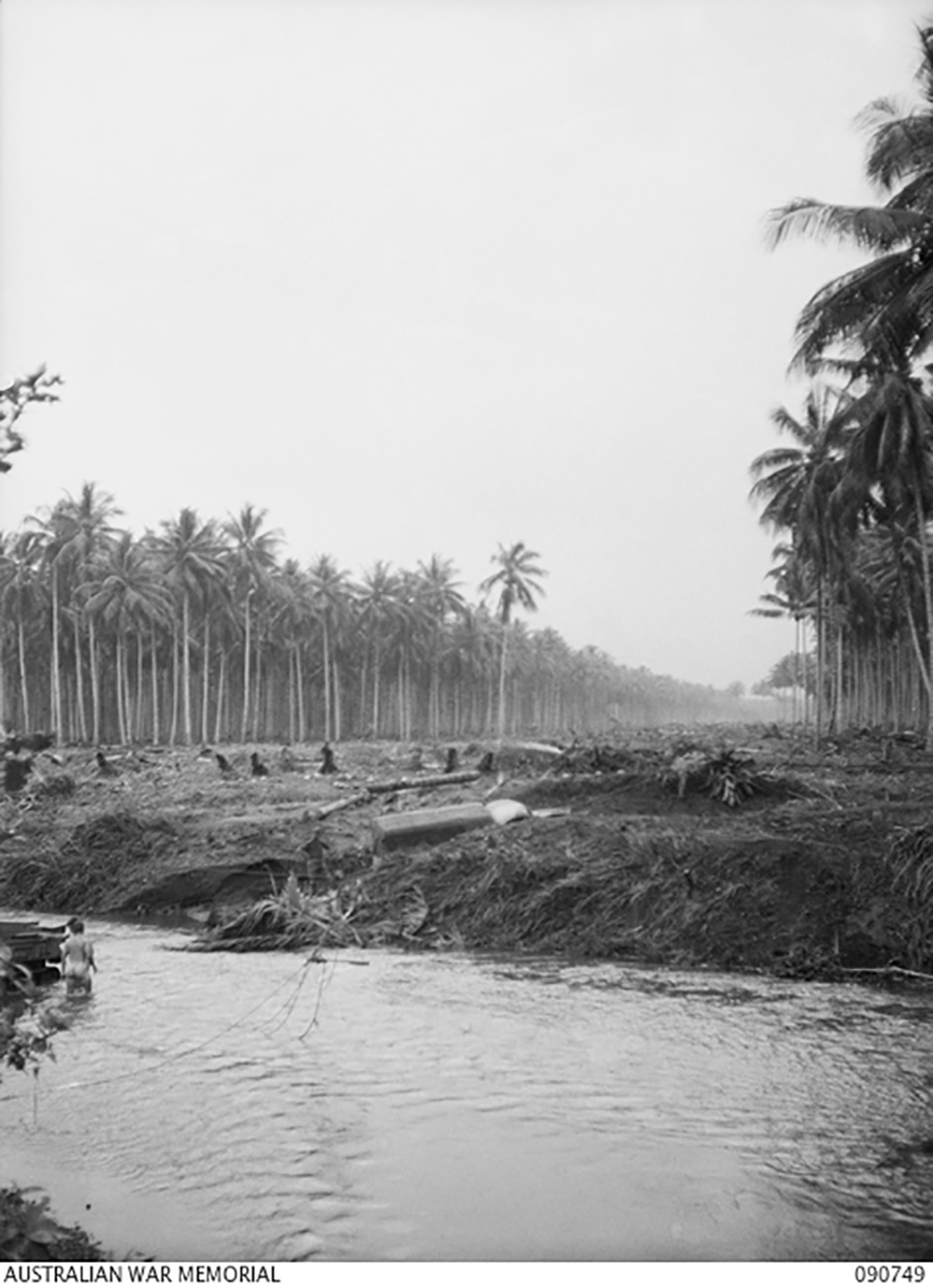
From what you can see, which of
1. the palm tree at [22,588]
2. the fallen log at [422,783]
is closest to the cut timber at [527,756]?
the fallen log at [422,783]

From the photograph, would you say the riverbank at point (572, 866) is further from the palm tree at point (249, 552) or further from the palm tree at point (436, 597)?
the palm tree at point (436, 597)

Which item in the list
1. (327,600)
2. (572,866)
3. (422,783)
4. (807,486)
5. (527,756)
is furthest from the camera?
(327,600)

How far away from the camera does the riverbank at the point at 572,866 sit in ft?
33.8

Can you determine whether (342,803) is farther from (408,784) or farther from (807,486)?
(807,486)

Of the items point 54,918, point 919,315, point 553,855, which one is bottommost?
point 54,918

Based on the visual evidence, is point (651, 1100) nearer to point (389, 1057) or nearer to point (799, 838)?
point (389, 1057)

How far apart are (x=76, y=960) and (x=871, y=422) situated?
61.1 feet

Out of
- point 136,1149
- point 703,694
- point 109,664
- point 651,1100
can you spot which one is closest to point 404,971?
point 651,1100

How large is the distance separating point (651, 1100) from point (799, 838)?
216 inches

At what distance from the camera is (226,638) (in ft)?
187

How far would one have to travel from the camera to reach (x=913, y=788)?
15391 millimetres

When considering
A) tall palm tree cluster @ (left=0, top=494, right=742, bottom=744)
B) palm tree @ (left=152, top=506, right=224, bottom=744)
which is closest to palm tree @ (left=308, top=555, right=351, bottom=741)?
tall palm tree cluster @ (left=0, top=494, right=742, bottom=744)
